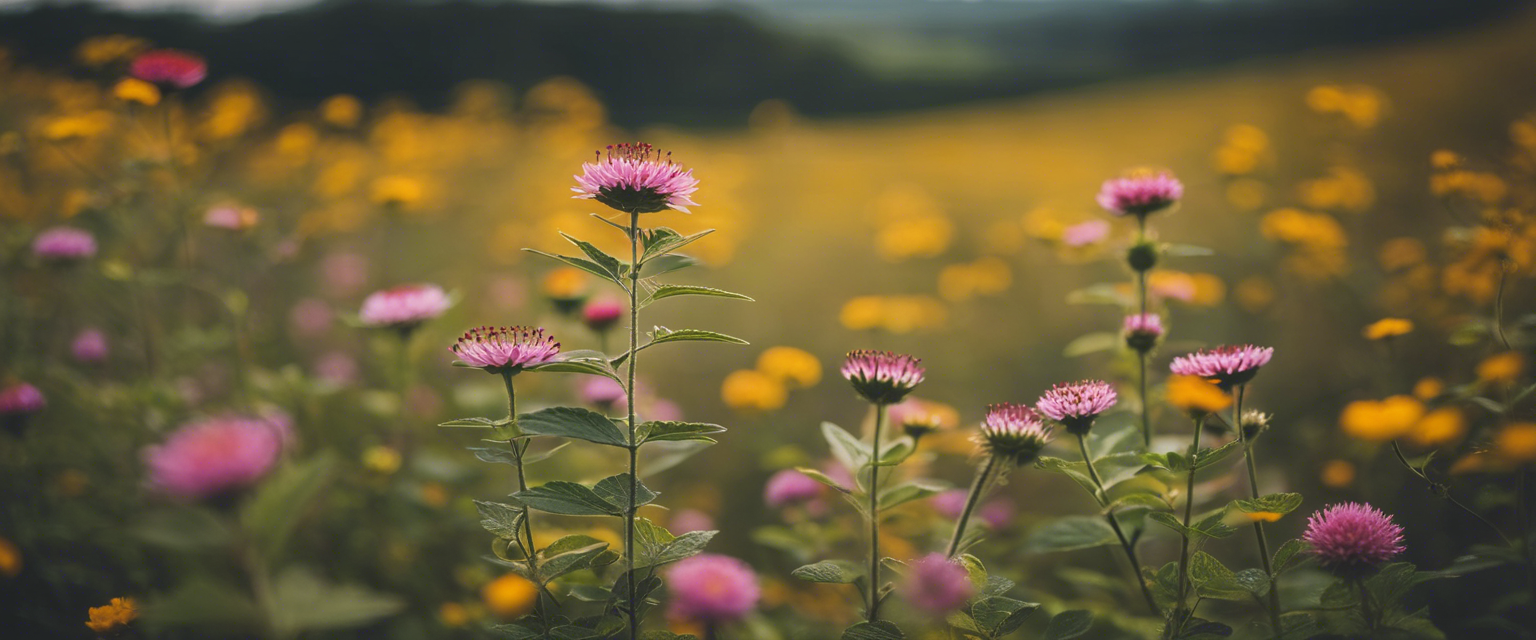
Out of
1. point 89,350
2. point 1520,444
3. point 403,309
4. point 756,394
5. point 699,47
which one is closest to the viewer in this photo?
point 1520,444

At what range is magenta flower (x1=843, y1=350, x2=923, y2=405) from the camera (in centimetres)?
119

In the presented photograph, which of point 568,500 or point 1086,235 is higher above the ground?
point 1086,235

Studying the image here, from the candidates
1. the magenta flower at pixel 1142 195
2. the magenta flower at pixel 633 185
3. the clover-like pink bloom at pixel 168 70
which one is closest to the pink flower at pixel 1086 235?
the magenta flower at pixel 1142 195

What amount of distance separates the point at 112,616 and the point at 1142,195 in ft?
7.11

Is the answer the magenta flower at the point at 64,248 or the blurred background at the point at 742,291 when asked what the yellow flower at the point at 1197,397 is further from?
the magenta flower at the point at 64,248

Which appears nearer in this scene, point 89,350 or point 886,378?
point 886,378

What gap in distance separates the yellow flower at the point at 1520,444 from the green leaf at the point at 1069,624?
61 centimetres

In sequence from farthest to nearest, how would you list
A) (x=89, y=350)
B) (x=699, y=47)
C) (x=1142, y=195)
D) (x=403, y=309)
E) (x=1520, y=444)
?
(x=699, y=47) → (x=89, y=350) → (x=403, y=309) → (x=1142, y=195) → (x=1520, y=444)

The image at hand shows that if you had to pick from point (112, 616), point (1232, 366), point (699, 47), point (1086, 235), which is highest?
point (699, 47)

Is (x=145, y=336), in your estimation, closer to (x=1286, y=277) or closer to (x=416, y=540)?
(x=416, y=540)

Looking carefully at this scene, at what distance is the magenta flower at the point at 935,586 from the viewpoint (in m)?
1.02

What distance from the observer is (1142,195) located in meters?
1.50

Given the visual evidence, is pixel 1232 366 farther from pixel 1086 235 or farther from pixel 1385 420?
pixel 1086 235

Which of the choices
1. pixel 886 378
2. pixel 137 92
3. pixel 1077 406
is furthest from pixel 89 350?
pixel 1077 406
